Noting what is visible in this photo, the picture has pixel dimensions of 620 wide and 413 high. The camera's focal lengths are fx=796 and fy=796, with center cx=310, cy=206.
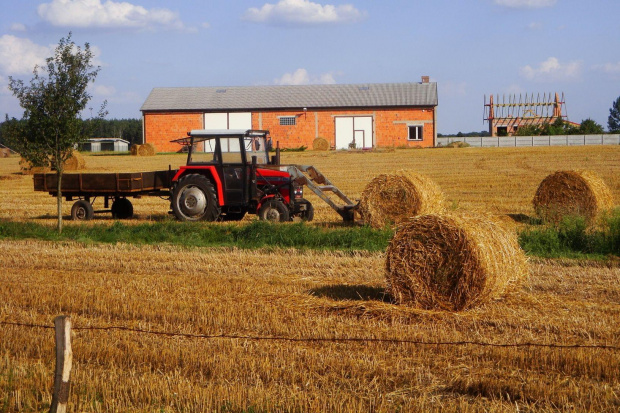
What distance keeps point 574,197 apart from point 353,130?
36.5 metres

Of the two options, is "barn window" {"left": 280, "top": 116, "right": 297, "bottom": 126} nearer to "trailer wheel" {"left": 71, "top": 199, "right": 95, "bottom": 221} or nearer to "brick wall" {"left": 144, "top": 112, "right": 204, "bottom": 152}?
"brick wall" {"left": 144, "top": 112, "right": 204, "bottom": 152}

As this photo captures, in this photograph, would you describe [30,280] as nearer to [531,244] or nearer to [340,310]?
[340,310]

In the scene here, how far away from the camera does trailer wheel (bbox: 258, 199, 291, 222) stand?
14.9m

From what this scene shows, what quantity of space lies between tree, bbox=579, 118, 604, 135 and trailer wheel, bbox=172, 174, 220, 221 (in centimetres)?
4506

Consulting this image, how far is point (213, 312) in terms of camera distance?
7.91 m

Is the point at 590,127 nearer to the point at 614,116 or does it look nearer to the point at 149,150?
the point at 149,150

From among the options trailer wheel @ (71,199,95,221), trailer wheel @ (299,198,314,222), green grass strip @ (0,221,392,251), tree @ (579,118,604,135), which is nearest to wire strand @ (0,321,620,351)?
green grass strip @ (0,221,392,251)

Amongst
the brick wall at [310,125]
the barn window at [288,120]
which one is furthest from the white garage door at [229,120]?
the barn window at [288,120]

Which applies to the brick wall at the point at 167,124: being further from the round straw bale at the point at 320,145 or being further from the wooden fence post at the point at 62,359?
the wooden fence post at the point at 62,359

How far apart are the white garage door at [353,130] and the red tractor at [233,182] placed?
35200 mm

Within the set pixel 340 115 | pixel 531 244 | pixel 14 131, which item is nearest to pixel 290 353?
pixel 531 244

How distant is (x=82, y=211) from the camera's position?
17422 millimetres

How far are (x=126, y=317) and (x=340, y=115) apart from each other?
143 ft

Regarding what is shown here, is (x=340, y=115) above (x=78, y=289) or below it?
above
